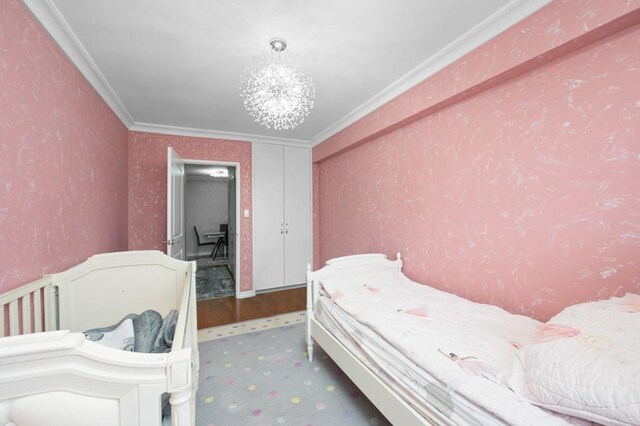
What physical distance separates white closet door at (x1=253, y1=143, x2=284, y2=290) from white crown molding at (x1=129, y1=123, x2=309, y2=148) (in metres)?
0.10

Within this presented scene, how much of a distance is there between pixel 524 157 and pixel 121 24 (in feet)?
8.54

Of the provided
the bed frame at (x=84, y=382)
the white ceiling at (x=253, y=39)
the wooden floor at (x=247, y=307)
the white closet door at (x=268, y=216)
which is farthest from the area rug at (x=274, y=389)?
the white ceiling at (x=253, y=39)

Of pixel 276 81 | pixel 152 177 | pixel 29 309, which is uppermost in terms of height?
pixel 276 81

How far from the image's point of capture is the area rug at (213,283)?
4188 millimetres

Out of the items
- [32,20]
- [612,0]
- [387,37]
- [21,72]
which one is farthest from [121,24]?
[612,0]

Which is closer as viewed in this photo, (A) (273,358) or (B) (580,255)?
(B) (580,255)

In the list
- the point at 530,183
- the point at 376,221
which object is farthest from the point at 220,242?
the point at 530,183

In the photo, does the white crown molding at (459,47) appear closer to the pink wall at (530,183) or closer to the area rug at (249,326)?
Answer: the pink wall at (530,183)

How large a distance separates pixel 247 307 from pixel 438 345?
2821 mm

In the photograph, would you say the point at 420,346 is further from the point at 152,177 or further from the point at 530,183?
the point at 152,177

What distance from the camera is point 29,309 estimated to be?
145cm

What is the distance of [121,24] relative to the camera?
1.70 meters

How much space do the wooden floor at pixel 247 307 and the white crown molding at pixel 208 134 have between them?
90.4 inches

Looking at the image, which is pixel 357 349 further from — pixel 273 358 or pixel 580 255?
pixel 580 255
